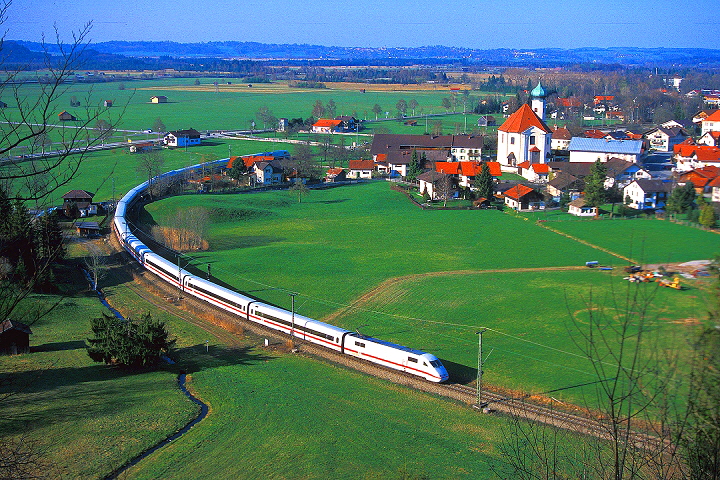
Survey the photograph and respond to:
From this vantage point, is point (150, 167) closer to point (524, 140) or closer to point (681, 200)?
point (524, 140)

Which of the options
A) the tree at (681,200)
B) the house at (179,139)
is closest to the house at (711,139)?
the tree at (681,200)

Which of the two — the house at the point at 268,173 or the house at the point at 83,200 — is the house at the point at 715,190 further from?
the house at the point at 83,200

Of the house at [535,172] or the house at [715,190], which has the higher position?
the house at [715,190]

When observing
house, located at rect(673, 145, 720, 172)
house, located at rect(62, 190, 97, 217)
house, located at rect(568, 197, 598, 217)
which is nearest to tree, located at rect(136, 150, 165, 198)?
house, located at rect(62, 190, 97, 217)

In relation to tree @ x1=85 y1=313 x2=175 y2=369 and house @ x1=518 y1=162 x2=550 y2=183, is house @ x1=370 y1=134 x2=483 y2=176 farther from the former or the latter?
tree @ x1=85 y1=313 x2=175 y2=369

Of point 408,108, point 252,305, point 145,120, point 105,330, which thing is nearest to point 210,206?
point 252,305

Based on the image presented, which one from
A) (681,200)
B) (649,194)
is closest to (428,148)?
(649,194)

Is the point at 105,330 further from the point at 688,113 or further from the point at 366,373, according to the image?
the point at 688,113
